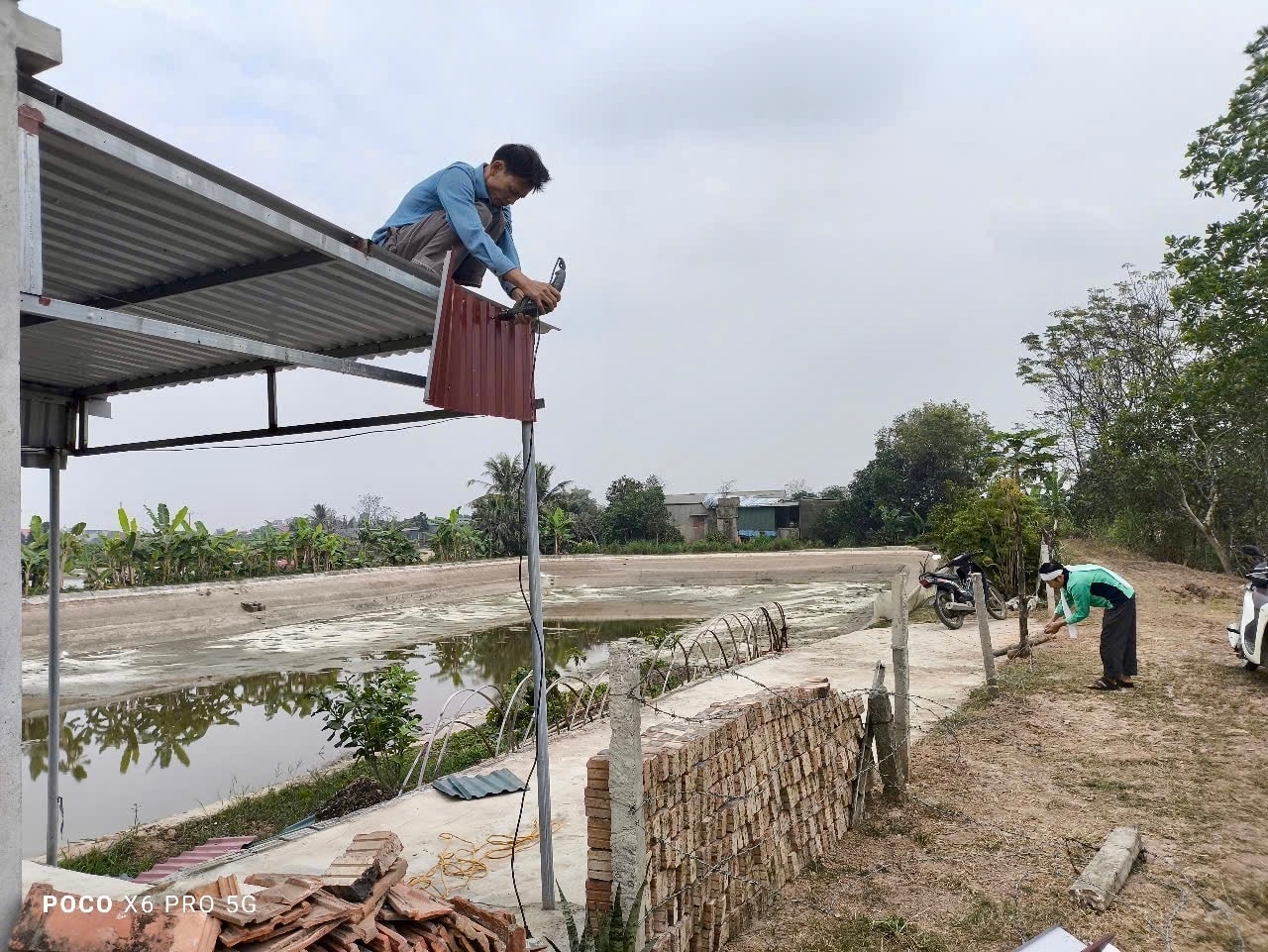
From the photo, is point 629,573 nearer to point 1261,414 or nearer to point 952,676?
point 1261,414

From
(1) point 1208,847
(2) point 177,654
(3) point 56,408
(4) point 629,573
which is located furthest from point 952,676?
(4) point 629,573

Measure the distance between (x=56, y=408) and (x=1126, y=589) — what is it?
880 cm

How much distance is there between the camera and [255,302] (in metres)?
3.68

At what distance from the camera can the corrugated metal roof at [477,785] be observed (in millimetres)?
5527

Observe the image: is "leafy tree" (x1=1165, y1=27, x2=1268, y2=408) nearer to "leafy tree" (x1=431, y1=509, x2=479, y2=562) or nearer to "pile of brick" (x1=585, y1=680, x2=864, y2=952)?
"pile of brick" (x1=585, y1=680, x2=864, y2=952)

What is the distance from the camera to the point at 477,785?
5668 mm

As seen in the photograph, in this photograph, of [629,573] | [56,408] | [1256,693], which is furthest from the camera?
[629,573]

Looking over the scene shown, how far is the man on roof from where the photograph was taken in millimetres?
3275

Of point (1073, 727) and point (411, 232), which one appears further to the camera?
point (1073, 727)

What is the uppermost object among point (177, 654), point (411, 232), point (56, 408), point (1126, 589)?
point (411, 232)

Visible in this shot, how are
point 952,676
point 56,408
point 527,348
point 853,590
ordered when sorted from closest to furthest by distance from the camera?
point 527,348 < point 56,408 < point 952,676 < point 853,590

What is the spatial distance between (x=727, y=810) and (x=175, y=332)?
2.88 meters

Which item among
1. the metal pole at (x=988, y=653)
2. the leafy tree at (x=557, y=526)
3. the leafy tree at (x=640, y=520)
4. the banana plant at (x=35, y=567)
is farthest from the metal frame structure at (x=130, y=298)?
the leafy tree at (x=640, y=520)

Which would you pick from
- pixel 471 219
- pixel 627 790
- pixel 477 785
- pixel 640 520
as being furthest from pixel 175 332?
pixel 640 520
